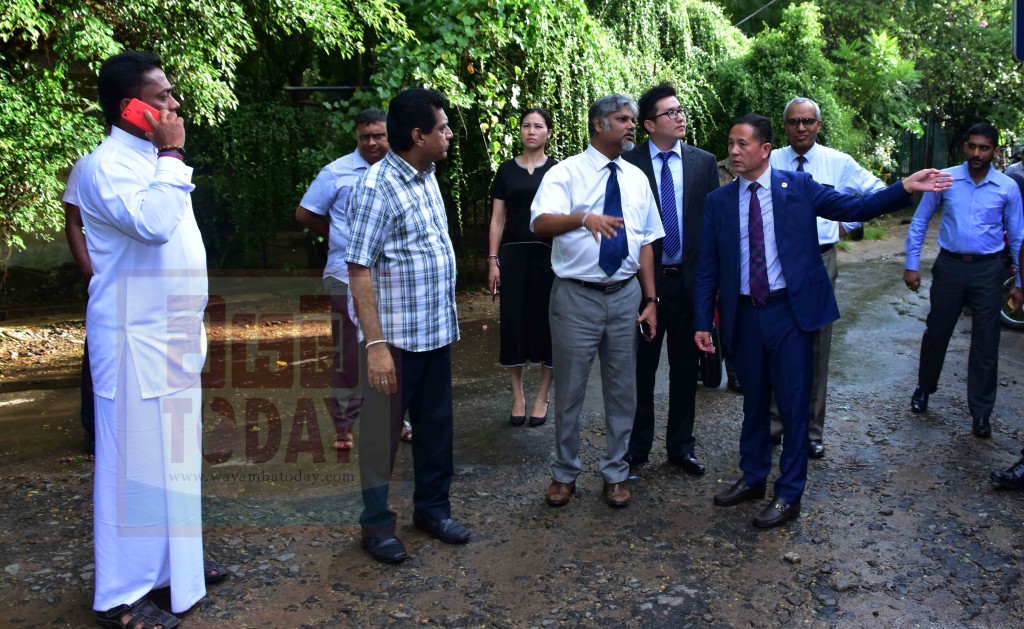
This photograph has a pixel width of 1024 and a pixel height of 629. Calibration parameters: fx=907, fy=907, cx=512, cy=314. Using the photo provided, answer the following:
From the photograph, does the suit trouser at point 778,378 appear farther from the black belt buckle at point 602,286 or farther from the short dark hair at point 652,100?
the short dark hair at point 652,100

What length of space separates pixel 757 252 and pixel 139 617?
10.4 ft

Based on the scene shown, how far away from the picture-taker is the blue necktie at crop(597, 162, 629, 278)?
4.44m

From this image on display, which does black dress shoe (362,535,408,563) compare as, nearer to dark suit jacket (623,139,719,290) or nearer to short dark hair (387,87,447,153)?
short dark hair (387,87,447,153)

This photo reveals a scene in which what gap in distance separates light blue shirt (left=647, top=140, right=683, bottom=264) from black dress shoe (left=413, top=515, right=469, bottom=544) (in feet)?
6.02

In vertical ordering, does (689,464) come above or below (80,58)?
below

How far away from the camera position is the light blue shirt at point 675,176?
499 centimetres

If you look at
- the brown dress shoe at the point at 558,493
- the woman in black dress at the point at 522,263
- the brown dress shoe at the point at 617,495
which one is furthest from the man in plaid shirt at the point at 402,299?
the woman in black dress at the point at 522,263

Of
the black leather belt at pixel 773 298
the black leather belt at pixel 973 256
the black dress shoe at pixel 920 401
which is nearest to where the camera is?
the black leather belt at pixel 773 298

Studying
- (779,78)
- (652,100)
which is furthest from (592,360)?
(779,78)

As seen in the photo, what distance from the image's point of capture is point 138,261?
11.0 ft

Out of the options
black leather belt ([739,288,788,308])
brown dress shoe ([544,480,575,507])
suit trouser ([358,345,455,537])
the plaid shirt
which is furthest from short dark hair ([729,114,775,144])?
brown dress shoe ([544,480,575,507])

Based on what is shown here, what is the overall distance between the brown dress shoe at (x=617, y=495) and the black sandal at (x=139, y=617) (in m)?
2.16

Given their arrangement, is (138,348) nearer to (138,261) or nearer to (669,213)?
(138,261)

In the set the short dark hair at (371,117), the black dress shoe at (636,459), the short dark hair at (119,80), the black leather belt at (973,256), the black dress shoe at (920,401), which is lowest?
the black dress shoe at (636,459)
